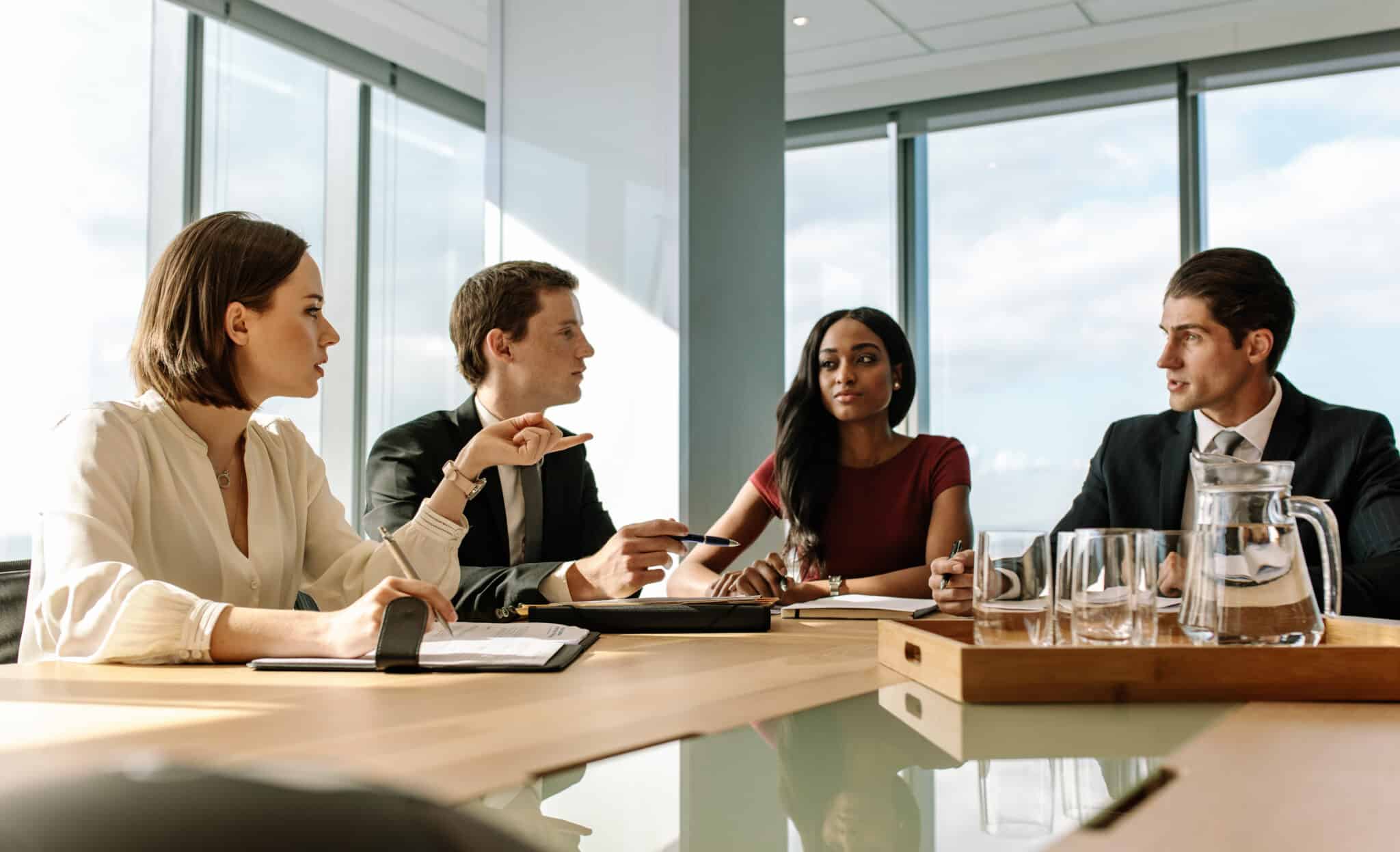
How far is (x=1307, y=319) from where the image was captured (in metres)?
5.19

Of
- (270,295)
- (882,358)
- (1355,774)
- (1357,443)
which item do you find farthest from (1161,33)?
(1355,774)

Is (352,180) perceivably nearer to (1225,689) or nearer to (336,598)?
(336,598)

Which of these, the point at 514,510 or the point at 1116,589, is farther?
the point at 514,510

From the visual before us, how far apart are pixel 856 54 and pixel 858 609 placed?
13.7ft

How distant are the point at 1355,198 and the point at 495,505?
4.50 metres

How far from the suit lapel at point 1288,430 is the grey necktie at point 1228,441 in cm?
6

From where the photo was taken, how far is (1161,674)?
3.33 feet

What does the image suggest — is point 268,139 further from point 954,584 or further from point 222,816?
point 222,816

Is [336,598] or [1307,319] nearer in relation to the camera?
[336,598]

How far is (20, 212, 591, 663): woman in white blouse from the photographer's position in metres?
1.32

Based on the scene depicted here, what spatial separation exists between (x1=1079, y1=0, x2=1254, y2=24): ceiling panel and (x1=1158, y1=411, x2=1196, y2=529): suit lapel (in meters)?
3.07

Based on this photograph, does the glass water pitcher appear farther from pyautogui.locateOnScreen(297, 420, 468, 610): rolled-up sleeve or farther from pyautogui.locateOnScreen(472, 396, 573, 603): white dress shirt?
pyautogui.locateOnScreen(472, 396, 573, 603): white dress shirt

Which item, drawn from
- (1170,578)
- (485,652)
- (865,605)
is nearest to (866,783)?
(485,652)

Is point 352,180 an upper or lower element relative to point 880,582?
upper
